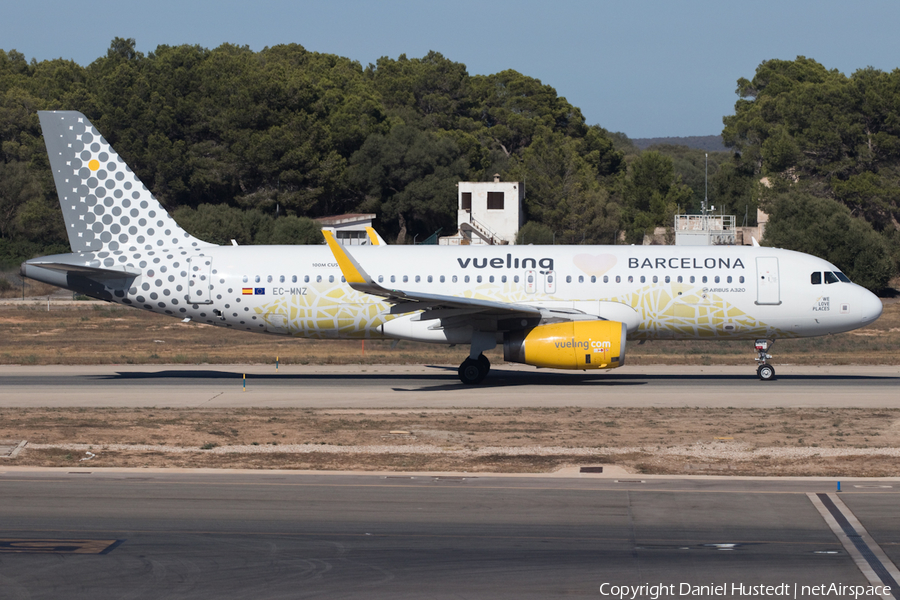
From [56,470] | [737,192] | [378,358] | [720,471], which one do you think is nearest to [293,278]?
[378,358]

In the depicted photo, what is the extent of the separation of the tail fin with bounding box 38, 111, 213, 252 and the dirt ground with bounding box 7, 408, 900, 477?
7.03 meters

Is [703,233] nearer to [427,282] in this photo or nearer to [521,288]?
[521,288]

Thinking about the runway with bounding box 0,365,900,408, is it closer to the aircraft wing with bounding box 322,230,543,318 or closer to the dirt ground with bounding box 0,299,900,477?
the dirt ground with bounding box 0,299,900,477

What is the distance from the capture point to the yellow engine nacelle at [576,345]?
79.4ft

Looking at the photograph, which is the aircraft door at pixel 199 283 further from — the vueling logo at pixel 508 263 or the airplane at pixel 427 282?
the vueling logo at pixel 508 263

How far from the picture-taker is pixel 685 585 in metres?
9.51

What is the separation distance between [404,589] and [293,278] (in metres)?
18.0

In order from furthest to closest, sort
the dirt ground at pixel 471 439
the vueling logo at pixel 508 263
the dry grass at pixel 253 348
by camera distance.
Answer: the dry grass at pixel 253 348 < the vueling logo at pixel 508 263 < the dirt ground at pixel 471 439

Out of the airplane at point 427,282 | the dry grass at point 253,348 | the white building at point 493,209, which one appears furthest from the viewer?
the white building at point 493,209

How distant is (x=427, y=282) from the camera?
26734 mm

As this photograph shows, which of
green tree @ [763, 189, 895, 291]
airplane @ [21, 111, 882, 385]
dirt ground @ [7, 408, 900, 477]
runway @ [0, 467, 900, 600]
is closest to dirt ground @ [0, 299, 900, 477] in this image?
dirt ground @ [7, 408, 900, 477]

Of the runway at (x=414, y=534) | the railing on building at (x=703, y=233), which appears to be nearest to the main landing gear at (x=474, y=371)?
the runway at (x=414, y=534)

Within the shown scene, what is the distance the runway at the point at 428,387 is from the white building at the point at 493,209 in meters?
49.1

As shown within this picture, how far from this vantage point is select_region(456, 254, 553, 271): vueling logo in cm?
2658
